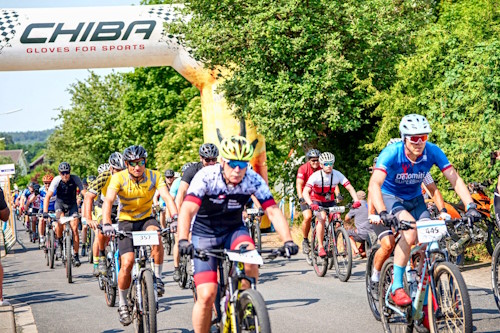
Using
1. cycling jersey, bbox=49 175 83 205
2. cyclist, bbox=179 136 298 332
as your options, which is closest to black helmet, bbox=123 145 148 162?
cyclist, bbox=179 136 298 332

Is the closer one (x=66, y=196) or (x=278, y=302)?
(x=278, y=302)

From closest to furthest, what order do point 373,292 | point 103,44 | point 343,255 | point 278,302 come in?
point 373,292 < point 278,302 < point 343,255 < point 103,44

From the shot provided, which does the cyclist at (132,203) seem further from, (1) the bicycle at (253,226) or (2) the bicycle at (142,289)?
(1) the bicycle at (253,226)

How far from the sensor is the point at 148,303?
25.7ft

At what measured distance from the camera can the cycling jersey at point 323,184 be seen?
13336mm

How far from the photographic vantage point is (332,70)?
60.2 feet

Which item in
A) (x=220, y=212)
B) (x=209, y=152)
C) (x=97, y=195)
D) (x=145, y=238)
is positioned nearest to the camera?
(x=220, y=212)

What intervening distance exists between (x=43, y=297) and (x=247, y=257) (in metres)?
7.58

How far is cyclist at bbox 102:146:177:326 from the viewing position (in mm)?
8906

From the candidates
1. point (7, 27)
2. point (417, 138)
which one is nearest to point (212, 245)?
point (417, 138)

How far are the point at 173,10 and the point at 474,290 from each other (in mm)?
13469

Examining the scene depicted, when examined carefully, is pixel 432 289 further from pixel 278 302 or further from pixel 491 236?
pixel 491 236

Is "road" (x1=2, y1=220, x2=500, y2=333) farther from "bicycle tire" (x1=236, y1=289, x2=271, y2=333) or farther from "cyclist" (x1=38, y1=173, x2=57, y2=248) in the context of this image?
"cyclist" (x1=38, y1=173, x2=57, y2=248)

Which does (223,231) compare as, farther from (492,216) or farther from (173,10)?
(173,10)
